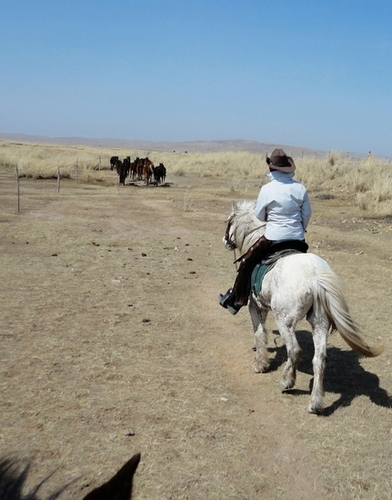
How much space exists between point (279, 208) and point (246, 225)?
69 centimetres

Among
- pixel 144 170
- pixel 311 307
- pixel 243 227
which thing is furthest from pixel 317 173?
pixel 311 307

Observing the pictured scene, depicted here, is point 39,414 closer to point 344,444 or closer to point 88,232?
point 344,444

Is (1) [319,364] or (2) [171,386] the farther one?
(2) [171,386]

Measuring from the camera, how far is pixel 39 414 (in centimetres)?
420

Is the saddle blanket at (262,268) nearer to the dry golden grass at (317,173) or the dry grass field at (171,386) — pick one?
the dry grass field at (171,386)

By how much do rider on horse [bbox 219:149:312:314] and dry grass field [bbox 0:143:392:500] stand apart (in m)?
1.26

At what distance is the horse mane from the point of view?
5465 mm

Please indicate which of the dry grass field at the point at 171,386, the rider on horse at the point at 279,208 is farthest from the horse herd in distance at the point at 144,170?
the rider on horse at the point at 279,208

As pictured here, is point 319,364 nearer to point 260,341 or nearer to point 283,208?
point 260,341

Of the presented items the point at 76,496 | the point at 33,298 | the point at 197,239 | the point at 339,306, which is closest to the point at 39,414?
the point at 76,496

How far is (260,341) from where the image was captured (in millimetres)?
5316

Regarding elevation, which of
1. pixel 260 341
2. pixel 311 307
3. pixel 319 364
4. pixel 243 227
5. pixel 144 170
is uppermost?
pixel 243 227

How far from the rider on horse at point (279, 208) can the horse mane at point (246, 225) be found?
326 mm

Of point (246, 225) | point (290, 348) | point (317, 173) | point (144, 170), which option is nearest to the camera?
point (290, 348)
